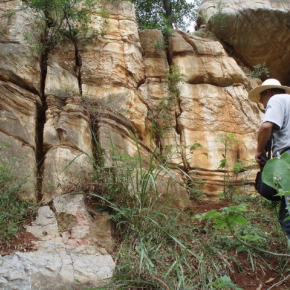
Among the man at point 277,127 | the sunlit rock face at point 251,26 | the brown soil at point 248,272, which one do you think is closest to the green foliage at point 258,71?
the sunlit rock face at point 251,26

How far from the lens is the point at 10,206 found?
15.1ft

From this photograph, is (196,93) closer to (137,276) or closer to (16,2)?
(16,2)

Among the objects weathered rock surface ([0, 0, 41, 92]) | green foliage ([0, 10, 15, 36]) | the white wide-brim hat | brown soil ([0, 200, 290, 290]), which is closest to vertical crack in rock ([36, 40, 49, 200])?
weathered rock surface ([0, 0, 41, 92])

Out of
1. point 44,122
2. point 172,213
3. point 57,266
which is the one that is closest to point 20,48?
point 44,122

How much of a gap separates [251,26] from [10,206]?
26.0ft

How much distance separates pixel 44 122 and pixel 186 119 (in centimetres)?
278

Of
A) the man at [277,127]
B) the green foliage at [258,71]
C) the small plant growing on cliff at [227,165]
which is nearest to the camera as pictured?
the man at [277,127]

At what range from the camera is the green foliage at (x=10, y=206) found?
13.7ft

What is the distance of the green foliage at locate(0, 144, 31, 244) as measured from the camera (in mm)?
4188

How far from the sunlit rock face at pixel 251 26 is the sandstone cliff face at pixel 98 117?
0.95 ft

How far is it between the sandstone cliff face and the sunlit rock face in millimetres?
289

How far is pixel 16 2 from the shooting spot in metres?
8.14

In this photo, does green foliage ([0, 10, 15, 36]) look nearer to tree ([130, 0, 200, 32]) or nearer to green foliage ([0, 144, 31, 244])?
green foliage ([0, 144, 31, 244])

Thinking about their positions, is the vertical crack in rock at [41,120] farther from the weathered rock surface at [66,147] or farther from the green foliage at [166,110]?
the green foliage at [166,110]
